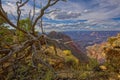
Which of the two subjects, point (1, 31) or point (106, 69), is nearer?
point (106, 69)

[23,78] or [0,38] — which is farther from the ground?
[0,38]

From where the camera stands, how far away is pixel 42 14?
26.7 feet

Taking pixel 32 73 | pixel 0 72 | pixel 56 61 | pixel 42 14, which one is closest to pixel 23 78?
pixel 32 73

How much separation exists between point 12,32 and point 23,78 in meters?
3.62

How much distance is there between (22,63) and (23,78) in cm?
116

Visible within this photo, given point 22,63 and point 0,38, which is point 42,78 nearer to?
point 22,63

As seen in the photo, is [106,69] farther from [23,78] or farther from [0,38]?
[0,38]

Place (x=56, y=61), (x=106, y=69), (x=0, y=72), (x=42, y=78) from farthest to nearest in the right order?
(x=56, y=61) → (x=106, y=69) → (x=0, y=72) → (x=42, y=78)

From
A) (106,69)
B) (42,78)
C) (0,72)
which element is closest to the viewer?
(42,78)

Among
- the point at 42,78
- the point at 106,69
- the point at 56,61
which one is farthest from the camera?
the point at 56,61

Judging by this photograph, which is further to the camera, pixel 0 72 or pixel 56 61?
pixel 56 61

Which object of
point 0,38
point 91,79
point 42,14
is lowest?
point 91,79

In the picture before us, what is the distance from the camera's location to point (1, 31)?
10.7 m

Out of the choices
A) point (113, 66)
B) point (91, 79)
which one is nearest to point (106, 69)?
point (113, 66)
